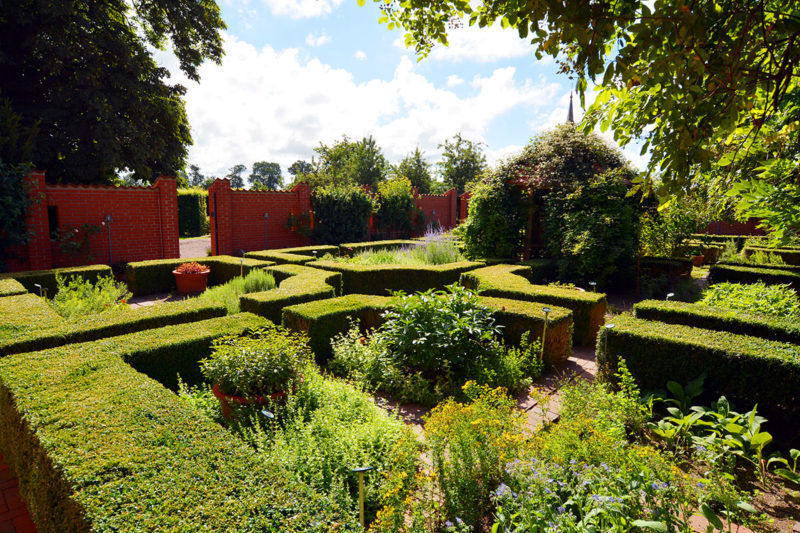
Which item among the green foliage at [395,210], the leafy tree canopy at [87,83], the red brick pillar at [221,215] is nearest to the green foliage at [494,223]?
the green foliage at [395,210]

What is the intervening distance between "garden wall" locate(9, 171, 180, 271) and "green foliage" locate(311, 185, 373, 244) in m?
5.07

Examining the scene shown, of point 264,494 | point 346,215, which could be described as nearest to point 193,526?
point 264,494

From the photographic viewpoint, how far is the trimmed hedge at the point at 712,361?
3.47 metres

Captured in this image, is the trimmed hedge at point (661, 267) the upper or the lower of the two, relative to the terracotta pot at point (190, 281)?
upper

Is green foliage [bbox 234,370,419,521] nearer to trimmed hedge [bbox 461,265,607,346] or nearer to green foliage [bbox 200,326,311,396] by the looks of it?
green foliage [bbox 200,326,311,396]

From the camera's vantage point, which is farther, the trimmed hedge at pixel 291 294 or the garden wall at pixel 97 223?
the garden wall at pixel 97 223

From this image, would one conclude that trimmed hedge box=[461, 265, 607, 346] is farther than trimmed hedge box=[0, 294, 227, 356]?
Yes

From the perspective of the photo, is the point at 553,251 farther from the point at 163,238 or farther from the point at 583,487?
the point at 163,238

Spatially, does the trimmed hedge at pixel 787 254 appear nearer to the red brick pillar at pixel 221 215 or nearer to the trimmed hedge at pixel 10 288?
the trimmed hedge at pixel 10 288

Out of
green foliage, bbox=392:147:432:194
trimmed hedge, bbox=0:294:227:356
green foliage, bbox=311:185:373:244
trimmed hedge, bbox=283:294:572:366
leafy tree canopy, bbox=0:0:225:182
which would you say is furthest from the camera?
green foliage, bbox=392:147:432:194

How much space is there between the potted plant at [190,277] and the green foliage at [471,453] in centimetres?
829

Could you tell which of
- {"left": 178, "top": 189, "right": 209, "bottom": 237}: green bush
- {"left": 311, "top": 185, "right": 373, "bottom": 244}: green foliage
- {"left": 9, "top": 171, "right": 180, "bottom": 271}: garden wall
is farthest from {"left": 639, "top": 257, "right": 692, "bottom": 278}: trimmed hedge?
{"left": 178, "top": 189, "right": 209, "bottom": 237}: green bush

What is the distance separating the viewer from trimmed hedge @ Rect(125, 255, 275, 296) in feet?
30.9

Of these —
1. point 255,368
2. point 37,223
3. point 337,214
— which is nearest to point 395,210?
point 337,214
